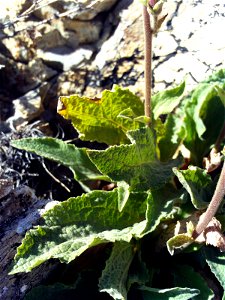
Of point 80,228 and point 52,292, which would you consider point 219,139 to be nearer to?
point 80,228

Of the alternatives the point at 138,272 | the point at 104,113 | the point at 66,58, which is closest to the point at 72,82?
the point at 66,58

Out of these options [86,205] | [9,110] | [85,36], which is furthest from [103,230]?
[85,36]

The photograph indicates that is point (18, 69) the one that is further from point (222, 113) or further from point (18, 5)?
point (222, 113)

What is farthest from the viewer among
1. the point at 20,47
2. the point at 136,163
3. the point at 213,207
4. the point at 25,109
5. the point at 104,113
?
the point at 20,47

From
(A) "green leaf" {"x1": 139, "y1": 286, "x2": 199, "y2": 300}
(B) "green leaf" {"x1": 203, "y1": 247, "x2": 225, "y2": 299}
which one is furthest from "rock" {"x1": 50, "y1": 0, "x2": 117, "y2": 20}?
(A) "green leaf" {"x1": 139, "y1": 286, "x2": 199, "y2": 300}

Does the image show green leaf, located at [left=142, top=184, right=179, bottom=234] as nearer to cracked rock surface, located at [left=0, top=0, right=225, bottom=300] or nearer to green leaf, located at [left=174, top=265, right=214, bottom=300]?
green leaf, located at [left=174, top=265, right=214, bottom=300]

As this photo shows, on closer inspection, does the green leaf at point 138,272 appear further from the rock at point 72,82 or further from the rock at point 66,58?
the rock at point 66,58
